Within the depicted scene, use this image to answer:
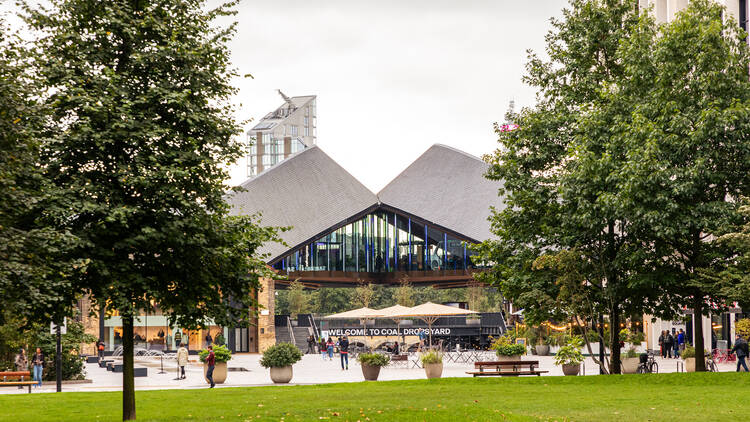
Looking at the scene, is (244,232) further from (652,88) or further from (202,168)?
(652,88)

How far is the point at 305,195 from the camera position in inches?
2874

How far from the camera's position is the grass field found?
1312 cm

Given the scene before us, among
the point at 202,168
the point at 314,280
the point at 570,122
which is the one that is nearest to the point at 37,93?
the point at 202,168

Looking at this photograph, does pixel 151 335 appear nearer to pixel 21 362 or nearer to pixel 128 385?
pixel 21 362

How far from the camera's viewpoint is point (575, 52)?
25.0 m

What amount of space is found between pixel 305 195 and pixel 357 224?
6.35 metres

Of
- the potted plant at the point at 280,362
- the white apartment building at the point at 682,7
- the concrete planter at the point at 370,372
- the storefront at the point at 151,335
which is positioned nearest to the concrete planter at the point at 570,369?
the concrete planter at the point at 370,372

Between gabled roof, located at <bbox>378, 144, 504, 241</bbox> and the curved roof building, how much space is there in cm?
11

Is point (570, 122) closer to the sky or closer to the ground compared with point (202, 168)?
closer to the sky

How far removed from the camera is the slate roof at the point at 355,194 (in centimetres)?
7056

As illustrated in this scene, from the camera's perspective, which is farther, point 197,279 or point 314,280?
point 314,280

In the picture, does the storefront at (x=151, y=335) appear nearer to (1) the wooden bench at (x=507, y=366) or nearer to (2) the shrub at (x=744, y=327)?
(1) the wooden bench at (x=507, y=366)

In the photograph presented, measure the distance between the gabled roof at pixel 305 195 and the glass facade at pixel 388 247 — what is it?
1729 mm

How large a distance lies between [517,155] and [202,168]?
14.6m
